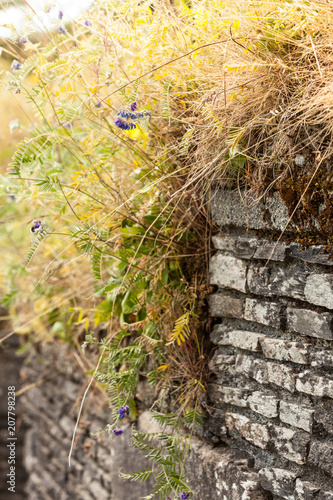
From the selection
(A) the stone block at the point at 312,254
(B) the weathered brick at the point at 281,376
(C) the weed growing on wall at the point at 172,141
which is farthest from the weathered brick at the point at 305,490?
(A) the stone block at the point at 312,254

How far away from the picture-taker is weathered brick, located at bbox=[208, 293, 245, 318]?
1627 millimetres

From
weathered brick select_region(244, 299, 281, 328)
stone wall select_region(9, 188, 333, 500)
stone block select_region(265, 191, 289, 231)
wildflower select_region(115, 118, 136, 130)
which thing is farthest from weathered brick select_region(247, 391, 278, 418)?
wildflower select_region(115, 118, 136, 130)

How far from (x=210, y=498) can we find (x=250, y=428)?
0.36m

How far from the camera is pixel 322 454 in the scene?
4.33 ft

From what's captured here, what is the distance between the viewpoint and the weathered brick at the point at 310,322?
129 cm

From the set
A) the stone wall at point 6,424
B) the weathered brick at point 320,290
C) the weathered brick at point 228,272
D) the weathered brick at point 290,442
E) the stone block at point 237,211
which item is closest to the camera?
the weathered brick at point 320,290

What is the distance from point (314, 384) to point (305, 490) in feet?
1.08

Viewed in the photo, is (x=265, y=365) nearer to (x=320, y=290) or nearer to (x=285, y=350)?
(x=285, y=350)

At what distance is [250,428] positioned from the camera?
5.14 ft

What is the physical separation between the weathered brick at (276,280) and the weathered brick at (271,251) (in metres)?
0.04

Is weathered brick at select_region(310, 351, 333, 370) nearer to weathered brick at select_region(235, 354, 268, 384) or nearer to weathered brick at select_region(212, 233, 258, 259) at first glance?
weathered brick at select_region(235, 354, 268, 384)

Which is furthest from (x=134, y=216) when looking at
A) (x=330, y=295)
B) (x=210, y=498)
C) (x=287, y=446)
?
Answer: (x=210, y=498)

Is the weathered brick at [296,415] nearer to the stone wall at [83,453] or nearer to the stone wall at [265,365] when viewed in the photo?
the stone wall at [265,365]

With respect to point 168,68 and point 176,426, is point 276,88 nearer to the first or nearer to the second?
point 168,68
